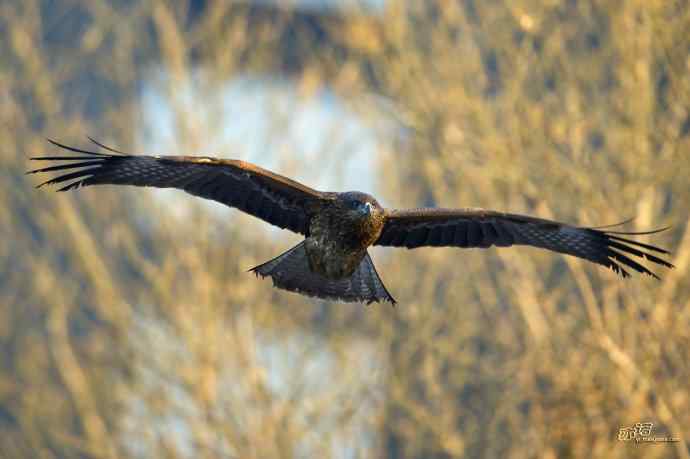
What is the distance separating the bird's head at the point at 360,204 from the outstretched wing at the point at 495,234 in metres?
0.46

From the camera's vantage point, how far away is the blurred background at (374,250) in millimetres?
10227

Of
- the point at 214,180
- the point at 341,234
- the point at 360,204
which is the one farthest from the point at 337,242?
the point at 214,180

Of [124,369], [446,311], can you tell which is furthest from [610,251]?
[124,369]

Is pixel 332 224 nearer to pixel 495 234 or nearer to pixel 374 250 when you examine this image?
pixel 495 234

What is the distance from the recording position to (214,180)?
23.6 ft

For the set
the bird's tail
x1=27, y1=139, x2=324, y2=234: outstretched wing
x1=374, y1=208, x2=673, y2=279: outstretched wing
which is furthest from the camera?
x1=374, y1=208, x2=673, y2=279: outstretched wing

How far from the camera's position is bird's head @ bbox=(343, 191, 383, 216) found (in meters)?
6.86

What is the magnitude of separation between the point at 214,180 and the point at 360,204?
91cm

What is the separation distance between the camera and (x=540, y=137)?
10523 millimetres

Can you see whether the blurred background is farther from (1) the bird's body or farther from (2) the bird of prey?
(1) the bird's body

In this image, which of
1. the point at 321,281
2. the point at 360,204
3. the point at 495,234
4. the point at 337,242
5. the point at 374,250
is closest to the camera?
the point at 360,204

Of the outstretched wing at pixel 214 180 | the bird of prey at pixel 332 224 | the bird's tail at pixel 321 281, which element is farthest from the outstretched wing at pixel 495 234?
the outstretched wing at pixel 214 180

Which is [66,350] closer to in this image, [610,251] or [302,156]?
[302,156]

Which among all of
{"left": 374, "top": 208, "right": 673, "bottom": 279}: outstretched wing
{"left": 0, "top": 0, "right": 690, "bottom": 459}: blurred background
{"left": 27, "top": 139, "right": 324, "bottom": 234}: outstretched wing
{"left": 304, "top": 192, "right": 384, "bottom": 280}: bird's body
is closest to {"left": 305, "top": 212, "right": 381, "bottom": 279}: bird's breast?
{"left": 304, "top": 192, "right": 384, "bottom": 280}: bird's body
